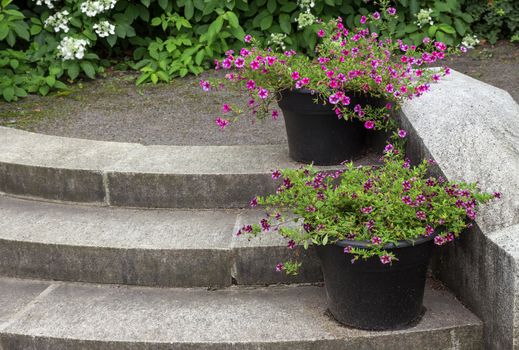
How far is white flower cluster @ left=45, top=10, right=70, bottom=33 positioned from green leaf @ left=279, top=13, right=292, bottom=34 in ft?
4.84

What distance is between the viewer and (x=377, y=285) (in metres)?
2.97

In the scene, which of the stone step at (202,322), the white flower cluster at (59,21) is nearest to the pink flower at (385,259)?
the stone step at (202,322)

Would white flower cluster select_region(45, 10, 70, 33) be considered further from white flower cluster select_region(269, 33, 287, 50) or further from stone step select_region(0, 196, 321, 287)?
stone step select_region(0, 196, 321, 287)

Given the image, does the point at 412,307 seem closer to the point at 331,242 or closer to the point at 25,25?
the point at 331,242

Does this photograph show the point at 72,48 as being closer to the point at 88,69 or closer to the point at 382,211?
the point at 88,69

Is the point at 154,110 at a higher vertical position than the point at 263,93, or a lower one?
lower

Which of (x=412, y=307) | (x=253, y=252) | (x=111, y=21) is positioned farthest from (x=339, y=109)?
(x=111, y=21)

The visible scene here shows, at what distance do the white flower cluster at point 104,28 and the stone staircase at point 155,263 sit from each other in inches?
57.8

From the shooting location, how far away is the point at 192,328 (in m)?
3.20

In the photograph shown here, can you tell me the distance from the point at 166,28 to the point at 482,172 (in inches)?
131

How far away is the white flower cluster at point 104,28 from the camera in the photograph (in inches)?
221

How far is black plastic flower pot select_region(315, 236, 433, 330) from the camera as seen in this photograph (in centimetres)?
292

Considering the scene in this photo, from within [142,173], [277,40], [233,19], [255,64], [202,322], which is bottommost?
[202,322]

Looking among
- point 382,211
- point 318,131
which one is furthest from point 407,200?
point 318,131
